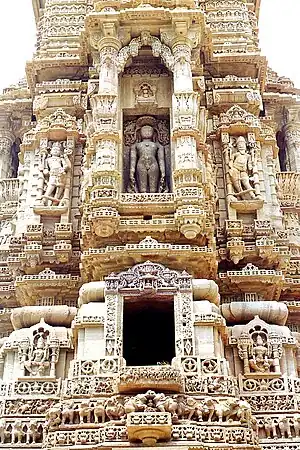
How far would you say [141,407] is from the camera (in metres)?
11.5

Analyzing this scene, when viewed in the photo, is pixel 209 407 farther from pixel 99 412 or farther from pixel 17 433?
pixel 17 433

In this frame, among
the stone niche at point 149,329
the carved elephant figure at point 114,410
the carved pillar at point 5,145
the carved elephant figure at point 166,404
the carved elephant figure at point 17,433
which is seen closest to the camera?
the carved elephant figure at point 166,404

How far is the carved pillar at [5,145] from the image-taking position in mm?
21016

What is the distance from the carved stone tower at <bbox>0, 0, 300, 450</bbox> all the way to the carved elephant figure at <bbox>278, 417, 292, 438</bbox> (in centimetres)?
4

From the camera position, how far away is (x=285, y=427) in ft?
41.3

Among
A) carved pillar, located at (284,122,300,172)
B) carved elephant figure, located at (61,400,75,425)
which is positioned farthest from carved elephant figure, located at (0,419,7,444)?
carved pillar, located at (284,122,300,172)

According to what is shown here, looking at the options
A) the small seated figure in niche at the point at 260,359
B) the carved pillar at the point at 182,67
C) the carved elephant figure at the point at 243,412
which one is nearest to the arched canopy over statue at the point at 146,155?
the carved pillar at the point at 182,67

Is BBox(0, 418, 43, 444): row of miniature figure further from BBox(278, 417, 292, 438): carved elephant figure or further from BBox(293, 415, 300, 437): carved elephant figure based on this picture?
BBox(293, 415, 300, 437): carved elephant figure

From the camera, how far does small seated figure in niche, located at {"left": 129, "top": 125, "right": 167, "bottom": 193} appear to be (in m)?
16.5

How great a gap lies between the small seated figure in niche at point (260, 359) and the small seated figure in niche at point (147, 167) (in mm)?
4547

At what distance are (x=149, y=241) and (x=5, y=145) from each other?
8.73 metres

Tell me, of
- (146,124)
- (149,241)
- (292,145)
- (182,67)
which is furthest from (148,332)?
(292,145)

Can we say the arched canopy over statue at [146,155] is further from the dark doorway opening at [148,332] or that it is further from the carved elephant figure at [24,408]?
the carved elephant figure at [24,408]

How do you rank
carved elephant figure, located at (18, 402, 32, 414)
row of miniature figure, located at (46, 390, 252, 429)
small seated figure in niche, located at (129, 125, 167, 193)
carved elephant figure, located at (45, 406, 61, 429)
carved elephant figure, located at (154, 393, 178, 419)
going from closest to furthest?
1. carved elephant figure, located at (154, 393, 178, 419)
2. row of miniature figure, located at (46, 390, 252, 429)
3. carved elephant figure, located at (45, 406, 61, 429)
4. carved elephant figure, located at (18, 402, 32, 414)
5. small seated figure in niche, located at (129, 125, 167, 193)
